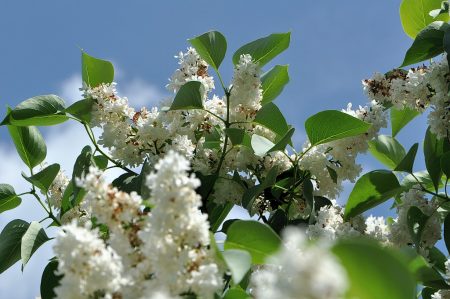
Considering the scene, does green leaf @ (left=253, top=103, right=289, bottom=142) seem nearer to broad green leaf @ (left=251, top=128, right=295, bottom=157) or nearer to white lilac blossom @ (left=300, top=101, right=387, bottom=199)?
broad green leaf @ (left=251, top=128, right=295, bottom=157)

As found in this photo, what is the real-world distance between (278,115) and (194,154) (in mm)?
394

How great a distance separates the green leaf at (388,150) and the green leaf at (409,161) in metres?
0.49

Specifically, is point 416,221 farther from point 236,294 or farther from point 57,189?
point 57,189

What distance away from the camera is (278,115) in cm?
301

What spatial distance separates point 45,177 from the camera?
3260mm

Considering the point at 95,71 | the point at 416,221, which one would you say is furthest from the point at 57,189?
the point at 416,221

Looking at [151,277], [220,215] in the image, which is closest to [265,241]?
[151,277]

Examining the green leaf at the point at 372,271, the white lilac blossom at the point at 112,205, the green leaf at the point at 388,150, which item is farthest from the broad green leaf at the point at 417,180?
the green leaf at the point at 372,271

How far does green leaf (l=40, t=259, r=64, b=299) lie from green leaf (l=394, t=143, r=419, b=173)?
4.94ft

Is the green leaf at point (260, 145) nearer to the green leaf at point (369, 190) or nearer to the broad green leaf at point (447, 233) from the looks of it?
the green leaf at point (369, 190)

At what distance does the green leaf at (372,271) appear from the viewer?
34.0 inches

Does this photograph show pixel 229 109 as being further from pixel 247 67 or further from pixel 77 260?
pixel 77 260

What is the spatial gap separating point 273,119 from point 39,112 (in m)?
1.06

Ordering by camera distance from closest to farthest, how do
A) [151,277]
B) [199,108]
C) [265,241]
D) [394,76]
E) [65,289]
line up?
[65,289] < [151,277] < [265,241] < [199,108] < [394,76]
